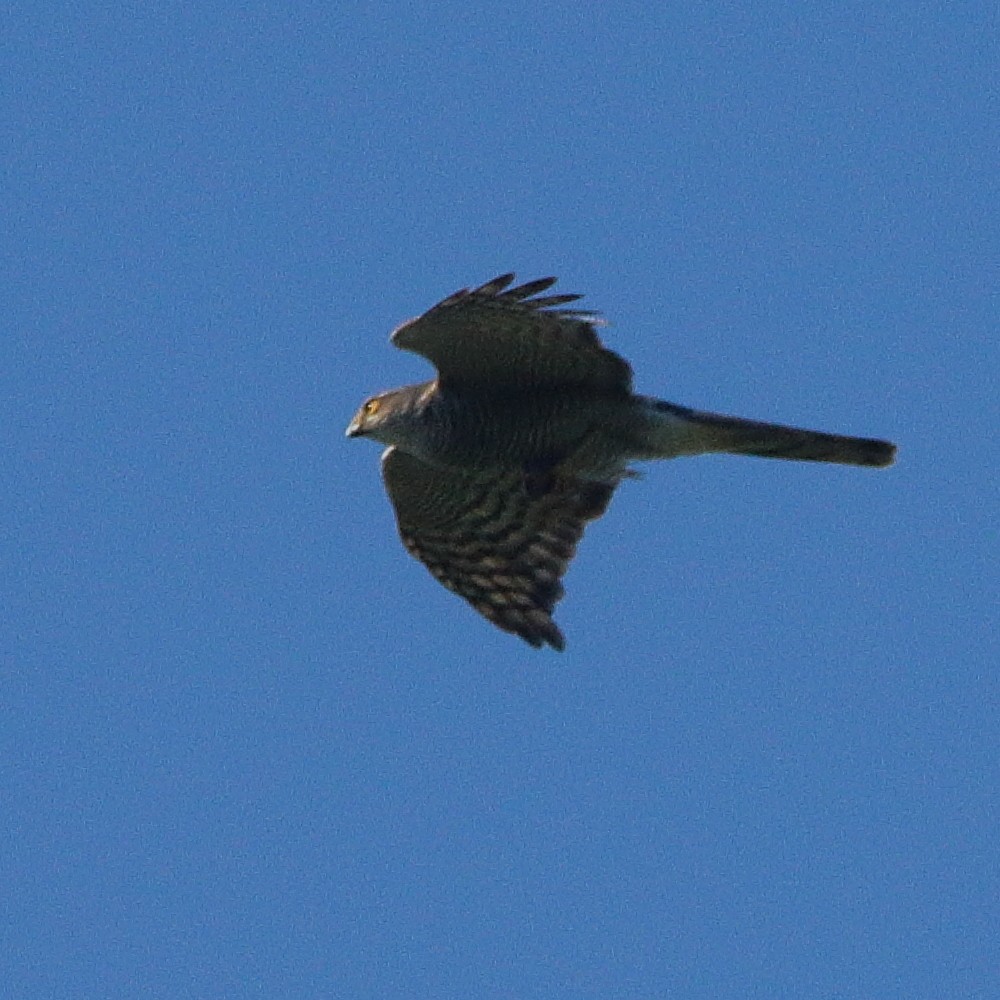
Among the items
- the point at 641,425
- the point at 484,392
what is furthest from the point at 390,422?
the point at 641,425

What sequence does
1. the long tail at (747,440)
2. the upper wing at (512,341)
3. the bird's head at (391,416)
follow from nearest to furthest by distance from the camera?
1. the upper wing at (512,341)
2. the long tail at (747,440)
3. the bird's head at (391,416)

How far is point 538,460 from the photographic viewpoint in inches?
510

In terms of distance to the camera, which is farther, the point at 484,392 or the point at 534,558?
the point at 534,558

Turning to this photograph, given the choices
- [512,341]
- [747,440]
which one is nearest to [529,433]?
[512,341]

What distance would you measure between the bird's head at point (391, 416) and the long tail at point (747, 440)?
1224mm

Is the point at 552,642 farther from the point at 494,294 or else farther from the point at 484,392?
the point at 494,294

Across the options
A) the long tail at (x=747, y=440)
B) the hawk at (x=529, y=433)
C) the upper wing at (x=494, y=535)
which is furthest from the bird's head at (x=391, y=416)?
the long tail at (x=747, y=440)

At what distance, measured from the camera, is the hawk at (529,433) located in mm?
12281

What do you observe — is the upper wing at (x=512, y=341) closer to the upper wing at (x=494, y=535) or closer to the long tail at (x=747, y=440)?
the long tail at (x=747, y=440)

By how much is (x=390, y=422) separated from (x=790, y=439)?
2.07 meters

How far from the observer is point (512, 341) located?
40.7 ft

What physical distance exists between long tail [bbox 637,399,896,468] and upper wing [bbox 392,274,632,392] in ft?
0.88

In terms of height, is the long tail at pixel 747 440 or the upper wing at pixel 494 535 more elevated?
the long tail at pixel 747 440

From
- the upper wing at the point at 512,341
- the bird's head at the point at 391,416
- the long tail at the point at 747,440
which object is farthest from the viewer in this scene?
the bird's head at the point at 391,416
